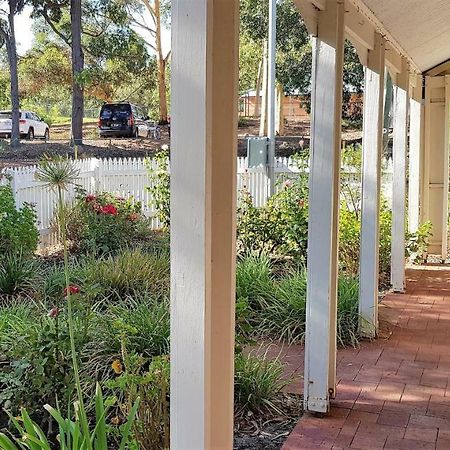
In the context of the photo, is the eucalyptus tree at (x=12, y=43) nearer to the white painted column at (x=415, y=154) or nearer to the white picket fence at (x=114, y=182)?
the white picket fence at (x=114, y=182)

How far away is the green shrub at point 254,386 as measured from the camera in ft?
11.0

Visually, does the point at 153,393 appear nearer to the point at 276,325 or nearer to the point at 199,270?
the point at 199,270

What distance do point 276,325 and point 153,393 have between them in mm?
2178

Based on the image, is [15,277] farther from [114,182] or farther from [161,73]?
[161,73]

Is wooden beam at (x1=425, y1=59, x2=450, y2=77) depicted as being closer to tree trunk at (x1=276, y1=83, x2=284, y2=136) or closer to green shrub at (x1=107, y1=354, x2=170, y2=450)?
green shrub at (x1=107, y1=354, x2=170, y2=450)

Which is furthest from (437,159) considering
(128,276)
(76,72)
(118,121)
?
(118,121)

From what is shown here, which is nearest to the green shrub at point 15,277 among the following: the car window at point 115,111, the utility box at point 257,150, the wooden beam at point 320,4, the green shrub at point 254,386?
the green shrub at point 254,386

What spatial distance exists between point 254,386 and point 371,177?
1770 millimetres

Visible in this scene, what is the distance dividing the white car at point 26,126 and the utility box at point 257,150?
8818mm

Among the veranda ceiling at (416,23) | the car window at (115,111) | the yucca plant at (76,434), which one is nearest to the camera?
the yucca plant at (76,434)

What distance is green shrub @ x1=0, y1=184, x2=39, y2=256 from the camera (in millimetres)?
6043

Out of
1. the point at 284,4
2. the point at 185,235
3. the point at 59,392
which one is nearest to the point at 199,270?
the point at 185,235

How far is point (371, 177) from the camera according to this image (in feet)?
14.6

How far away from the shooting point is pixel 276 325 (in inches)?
191
